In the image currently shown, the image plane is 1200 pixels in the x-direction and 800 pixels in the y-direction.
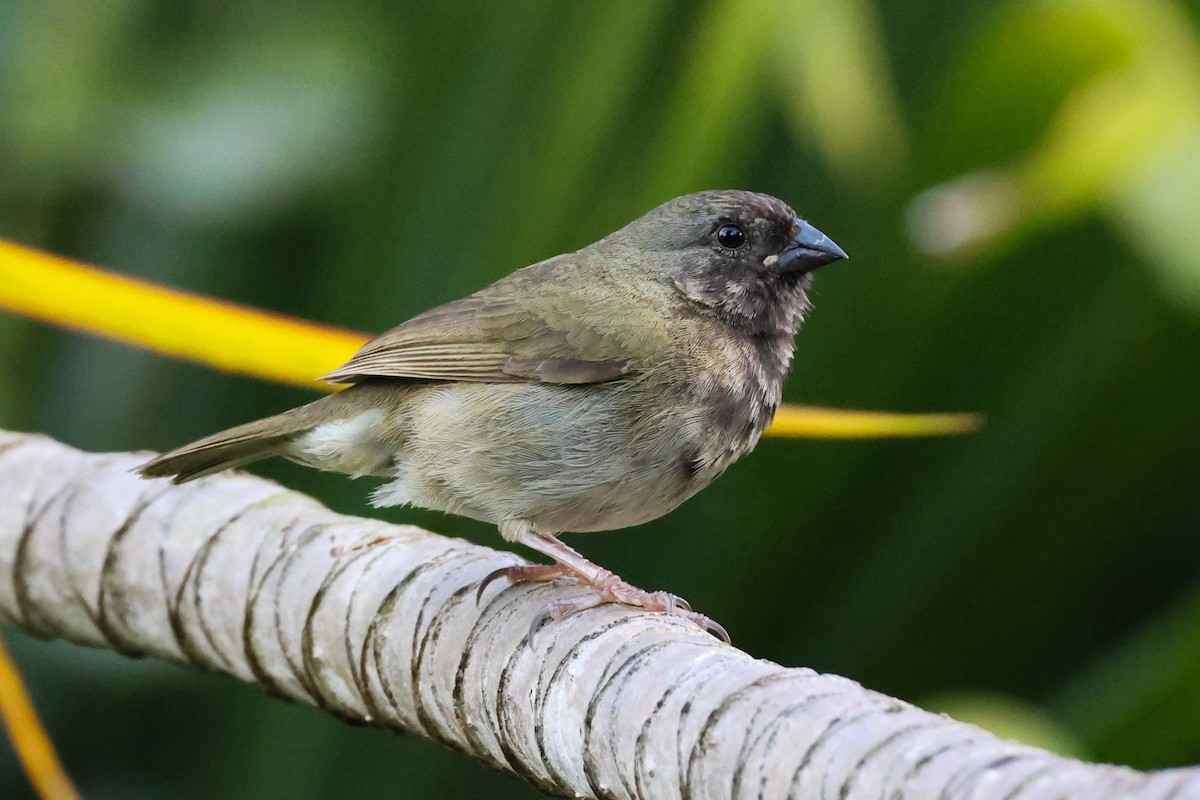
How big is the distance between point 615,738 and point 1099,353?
2.43 metres

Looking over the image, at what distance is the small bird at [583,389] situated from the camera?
287 centimetres

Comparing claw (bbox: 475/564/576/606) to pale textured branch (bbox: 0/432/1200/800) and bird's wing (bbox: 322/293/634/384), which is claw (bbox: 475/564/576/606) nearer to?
pale textured branch (bbox: 0/432/1200/800)

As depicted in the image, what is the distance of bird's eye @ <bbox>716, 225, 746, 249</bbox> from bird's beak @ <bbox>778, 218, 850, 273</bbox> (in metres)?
0.10

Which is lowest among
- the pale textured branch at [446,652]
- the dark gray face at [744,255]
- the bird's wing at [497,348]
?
the pale textured branch at [446,652]

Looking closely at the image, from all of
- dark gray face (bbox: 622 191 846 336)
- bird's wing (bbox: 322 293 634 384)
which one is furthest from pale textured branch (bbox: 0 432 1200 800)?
dark gray face (bbox: 622 191 846 336)

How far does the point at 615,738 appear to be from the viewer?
1896 millimetres

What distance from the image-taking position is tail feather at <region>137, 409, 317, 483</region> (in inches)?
108

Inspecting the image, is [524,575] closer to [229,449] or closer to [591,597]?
[591,597]

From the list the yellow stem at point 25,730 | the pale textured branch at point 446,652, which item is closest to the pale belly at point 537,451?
the pale textured branch at point 446,652

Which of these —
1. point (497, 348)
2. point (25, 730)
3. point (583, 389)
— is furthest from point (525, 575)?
point (25, 730)

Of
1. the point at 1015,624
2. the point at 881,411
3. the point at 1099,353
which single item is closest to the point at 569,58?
the point at 881,411

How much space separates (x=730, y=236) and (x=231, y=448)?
1200mm

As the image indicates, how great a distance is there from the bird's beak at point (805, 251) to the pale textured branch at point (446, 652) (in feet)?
3.53

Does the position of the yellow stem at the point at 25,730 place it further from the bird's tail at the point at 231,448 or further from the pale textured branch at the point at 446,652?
the bird's tail at the point at 231,448
